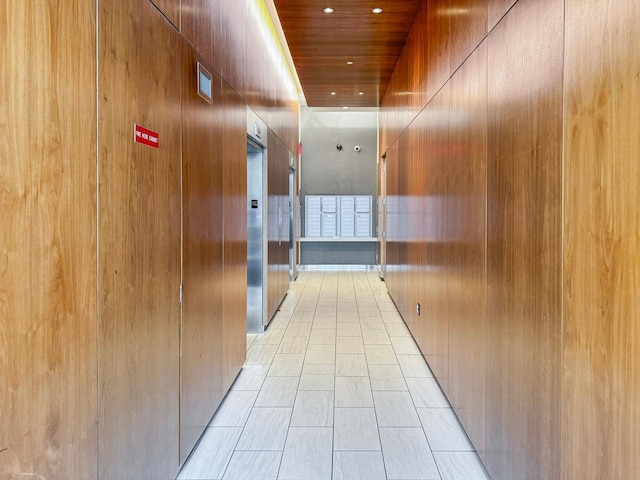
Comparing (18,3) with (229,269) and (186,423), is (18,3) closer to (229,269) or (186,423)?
(186,423)

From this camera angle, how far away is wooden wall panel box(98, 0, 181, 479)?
1.68m

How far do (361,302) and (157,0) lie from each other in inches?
225

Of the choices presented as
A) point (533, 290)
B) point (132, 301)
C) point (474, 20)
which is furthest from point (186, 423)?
point (474, 20)

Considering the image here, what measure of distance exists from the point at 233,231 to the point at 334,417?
1.60 metres

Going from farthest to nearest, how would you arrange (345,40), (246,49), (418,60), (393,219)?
(393,219) < (345,40) < (418,60) < (246,49)

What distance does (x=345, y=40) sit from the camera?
5426 mm

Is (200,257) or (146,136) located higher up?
(146,136)

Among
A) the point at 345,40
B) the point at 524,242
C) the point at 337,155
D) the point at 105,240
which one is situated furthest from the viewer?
the point at 337,155

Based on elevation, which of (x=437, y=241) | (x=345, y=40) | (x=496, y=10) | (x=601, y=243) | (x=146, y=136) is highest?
(x=345, y=40)

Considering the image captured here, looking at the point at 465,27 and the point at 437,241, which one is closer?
the point at 465,27

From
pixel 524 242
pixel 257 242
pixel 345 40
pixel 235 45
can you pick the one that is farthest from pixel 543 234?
pixel 345 40

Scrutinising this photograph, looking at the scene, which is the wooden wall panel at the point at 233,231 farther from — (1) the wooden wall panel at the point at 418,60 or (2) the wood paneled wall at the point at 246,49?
(1) the wooden wall panel at the point at 418,60

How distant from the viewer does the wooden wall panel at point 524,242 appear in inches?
64.9

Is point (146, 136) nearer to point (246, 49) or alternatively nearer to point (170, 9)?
point (170, 9)
